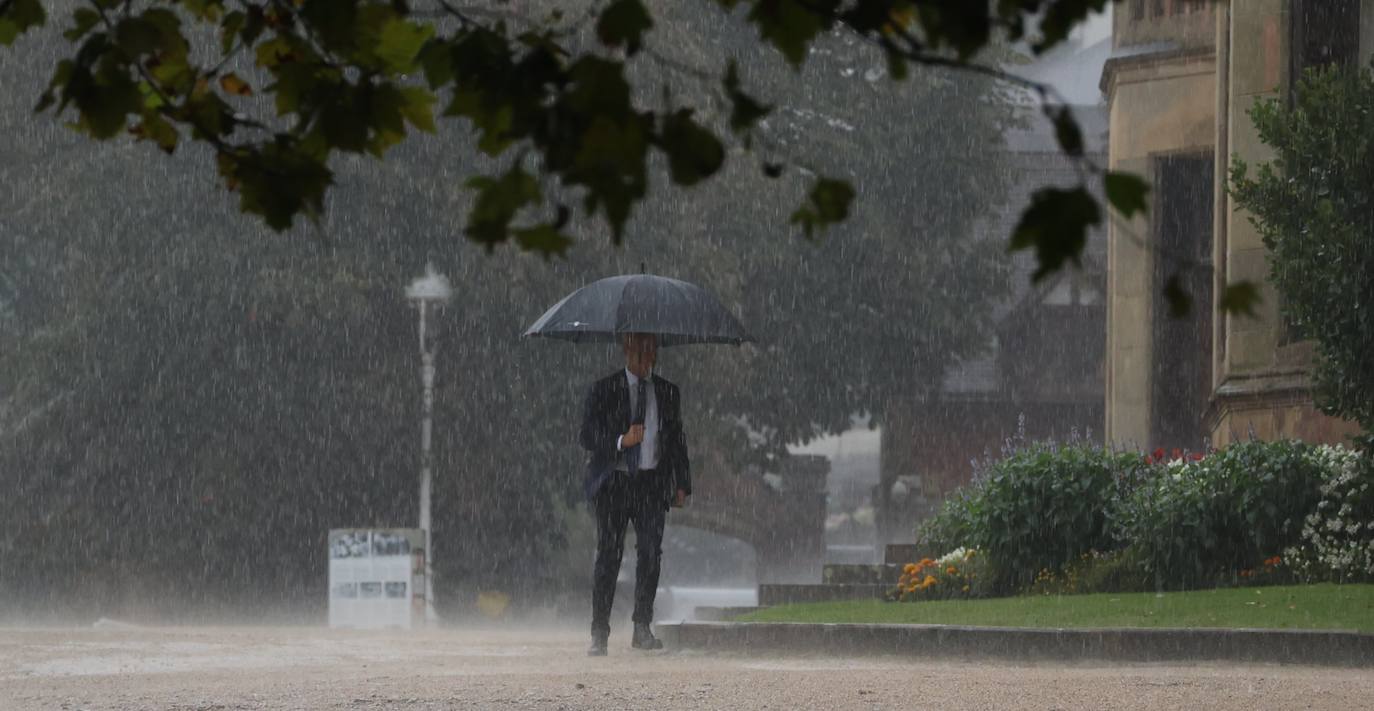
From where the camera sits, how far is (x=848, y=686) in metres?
9.52

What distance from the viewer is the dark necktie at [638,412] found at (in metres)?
12.4

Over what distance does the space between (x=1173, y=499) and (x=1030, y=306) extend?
111ft

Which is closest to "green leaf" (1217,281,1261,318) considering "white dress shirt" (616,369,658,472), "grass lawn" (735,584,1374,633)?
"grass lawn" (735,584,1374,633)

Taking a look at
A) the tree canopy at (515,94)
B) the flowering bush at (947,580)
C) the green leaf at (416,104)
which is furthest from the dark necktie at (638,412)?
the green leaf at (416,104)

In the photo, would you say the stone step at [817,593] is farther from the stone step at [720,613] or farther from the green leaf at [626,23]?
the green leaf at [626,23]

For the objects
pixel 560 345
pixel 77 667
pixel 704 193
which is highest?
pixel 704 193

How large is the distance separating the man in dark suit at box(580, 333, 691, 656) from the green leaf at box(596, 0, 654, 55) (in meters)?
8.97

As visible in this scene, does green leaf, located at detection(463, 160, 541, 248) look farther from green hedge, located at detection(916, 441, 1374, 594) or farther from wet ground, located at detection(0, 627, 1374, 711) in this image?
green hedge, located at detection(916, 441, 1374, 594)

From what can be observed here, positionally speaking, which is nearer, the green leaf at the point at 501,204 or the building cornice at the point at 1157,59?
the green leaf at the point at 501,204

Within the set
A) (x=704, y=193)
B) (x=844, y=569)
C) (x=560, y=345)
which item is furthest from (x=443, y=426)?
(x=844, y=569)

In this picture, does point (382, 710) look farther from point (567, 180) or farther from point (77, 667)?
point (567, 180)

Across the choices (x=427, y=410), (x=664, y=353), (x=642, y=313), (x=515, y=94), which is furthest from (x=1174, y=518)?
(x=664, y=353)

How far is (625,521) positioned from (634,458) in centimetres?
35

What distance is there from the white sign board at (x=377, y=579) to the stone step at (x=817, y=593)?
438 centimetres
